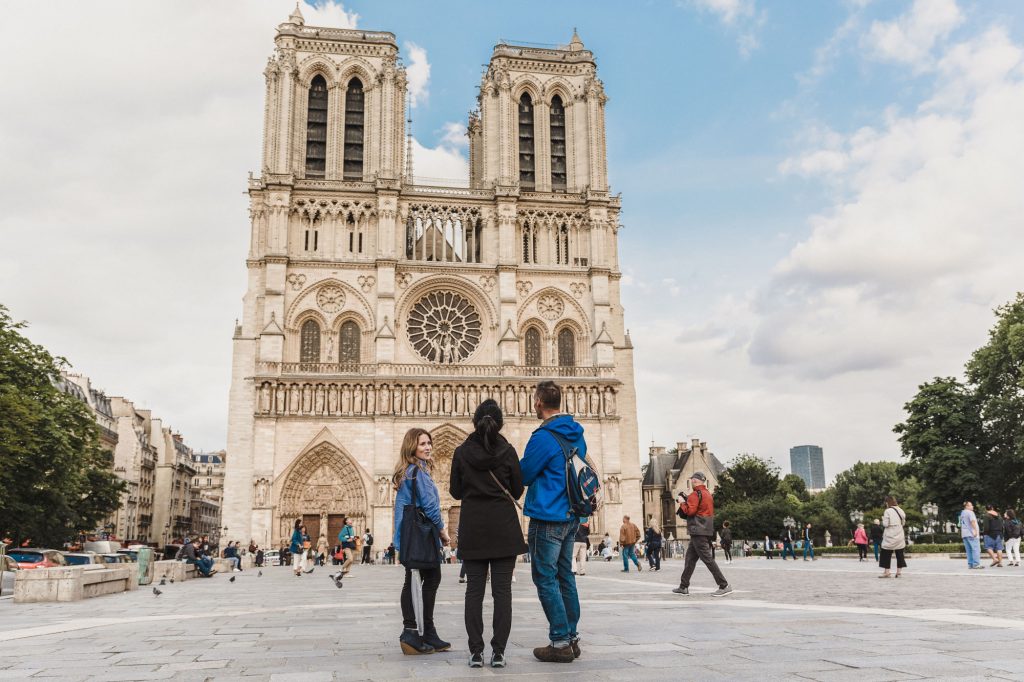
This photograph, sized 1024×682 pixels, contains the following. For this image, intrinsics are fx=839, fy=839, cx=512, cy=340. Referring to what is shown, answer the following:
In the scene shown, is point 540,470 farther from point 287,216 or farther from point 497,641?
point 287,216

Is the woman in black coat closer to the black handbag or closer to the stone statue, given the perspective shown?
the black handbag

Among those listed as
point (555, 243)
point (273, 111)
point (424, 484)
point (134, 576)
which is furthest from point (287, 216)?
point (424, 484)

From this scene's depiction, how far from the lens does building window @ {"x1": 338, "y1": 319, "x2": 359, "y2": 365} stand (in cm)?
4069

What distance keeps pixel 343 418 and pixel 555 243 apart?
14.2 metres

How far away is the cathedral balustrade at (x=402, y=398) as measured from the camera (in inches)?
1511

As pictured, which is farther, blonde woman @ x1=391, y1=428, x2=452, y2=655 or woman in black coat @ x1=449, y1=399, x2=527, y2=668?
blonde woman @ x1=391, y1=428, x2=452, y2=655

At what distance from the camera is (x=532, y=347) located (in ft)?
140

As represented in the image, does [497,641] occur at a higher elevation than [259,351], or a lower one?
lower

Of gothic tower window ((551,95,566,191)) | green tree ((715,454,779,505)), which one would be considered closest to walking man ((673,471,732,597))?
gothic tower window ((551,95,566,191))

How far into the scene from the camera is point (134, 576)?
16.5 m

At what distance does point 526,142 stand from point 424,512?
136 feet

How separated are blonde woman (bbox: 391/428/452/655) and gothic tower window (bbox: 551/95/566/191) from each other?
40.3m

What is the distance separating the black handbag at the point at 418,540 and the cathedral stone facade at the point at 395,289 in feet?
105

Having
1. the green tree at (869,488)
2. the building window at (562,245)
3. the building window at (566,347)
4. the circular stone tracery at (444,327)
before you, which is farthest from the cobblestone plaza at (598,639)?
the green tree at (869,488)
